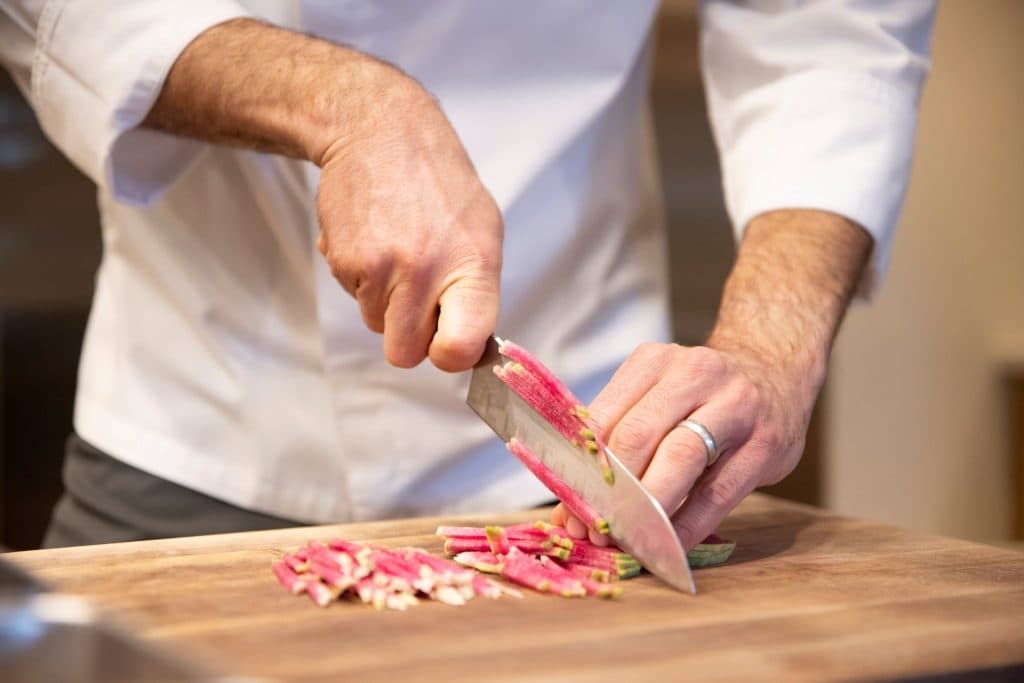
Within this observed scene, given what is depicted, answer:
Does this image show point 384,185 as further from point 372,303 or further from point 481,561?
point 481,561

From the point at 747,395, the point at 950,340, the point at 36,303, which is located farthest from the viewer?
the point at 950,340

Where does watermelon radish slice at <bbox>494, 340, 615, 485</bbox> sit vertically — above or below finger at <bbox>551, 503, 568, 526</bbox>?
above

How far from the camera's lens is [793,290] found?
5.29 feet

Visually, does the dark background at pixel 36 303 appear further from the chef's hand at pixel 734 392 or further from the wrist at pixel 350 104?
the chef's hand at pixel 734 392

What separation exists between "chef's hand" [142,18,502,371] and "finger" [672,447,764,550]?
306mm

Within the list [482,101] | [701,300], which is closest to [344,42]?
[482,101]

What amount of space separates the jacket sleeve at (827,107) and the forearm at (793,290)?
0.04m

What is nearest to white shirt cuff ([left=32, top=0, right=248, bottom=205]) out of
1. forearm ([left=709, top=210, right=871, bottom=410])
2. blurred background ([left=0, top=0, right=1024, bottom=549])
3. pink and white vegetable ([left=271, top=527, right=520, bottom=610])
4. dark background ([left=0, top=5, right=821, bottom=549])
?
pink and white vegetable ([left=271, top=527, right=520, bottom=610])

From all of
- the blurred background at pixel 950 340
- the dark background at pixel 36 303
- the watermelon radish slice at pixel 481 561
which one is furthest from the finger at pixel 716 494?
the blurred background at pixel 950 340

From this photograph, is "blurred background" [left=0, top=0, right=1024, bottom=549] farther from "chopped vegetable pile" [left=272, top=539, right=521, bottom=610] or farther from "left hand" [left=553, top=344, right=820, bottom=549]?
"chopped vegetable pile" [left=272, top=539, right=521, bottom=610]

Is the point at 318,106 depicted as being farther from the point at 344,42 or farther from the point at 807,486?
the point at 807,486

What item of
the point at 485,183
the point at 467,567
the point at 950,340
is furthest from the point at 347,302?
the point at 950,340

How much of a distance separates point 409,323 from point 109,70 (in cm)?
54

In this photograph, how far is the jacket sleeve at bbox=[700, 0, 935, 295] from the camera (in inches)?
68.7
